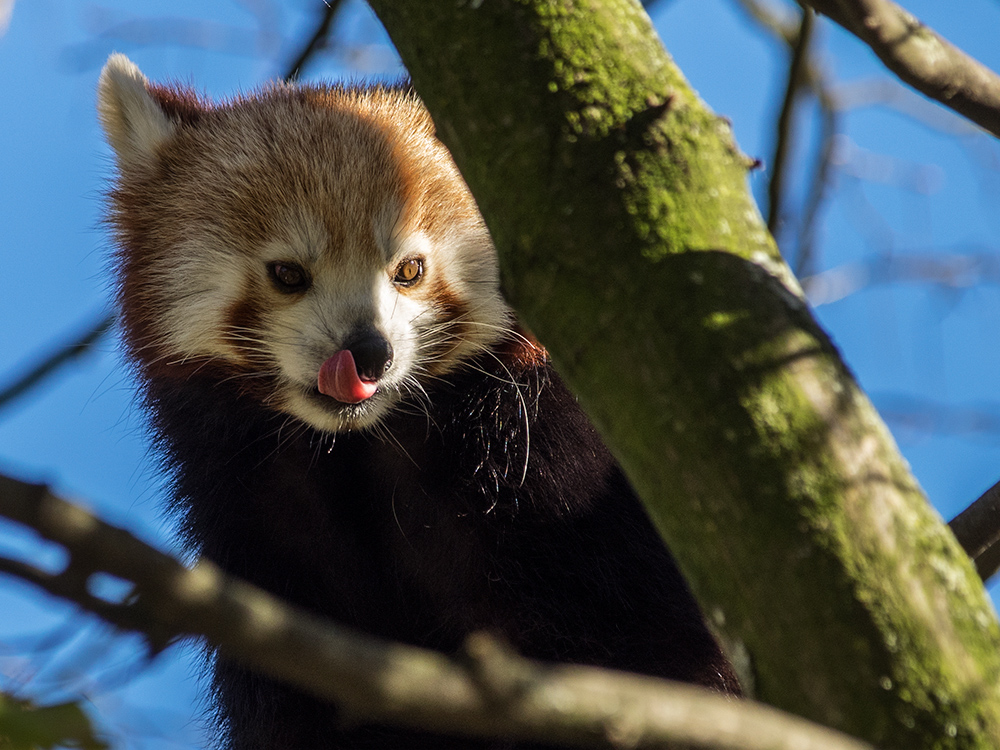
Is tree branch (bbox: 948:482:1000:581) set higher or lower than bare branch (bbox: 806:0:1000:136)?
lower

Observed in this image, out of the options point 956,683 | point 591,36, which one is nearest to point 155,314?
point 591,36

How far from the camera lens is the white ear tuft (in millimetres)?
3922

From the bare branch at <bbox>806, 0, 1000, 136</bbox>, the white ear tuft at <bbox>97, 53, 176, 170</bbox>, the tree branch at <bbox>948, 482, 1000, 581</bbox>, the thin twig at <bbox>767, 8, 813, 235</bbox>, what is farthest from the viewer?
the thin twig at <bbox>767, 8, 813, 235</bbox>

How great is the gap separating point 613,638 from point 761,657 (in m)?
1.80

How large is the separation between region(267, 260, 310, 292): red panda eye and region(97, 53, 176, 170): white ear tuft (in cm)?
82

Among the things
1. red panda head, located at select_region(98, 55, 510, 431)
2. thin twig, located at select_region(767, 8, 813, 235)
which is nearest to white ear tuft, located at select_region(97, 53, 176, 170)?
red panda head, located at select_region(98, 55, 510, 431)

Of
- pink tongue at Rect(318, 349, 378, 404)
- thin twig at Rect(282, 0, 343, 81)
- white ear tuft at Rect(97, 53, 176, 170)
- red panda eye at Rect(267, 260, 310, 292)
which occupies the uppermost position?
thin twig at Rect(282, 0, 343, 81)

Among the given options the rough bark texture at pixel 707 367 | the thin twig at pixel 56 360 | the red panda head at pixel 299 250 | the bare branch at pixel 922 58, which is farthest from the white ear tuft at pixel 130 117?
the bare branch at pixel 922 58

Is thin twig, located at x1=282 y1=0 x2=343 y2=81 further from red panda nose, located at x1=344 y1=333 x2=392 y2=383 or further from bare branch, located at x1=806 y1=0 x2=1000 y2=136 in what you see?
bare branch, located at x1=806 y1=0 x2=1000 y2=136

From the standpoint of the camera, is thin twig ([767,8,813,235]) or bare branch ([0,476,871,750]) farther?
thin twig ([767,8,813,235])

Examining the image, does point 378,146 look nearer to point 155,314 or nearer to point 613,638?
point 155,314

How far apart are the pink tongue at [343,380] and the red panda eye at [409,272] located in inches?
16.7

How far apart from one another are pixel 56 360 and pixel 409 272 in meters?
1.95

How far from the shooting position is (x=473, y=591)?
3510 millimetres
